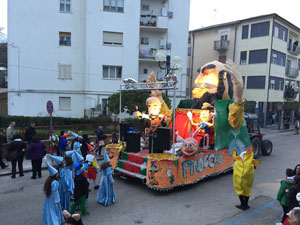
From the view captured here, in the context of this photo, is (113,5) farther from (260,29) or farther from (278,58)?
(278,58)

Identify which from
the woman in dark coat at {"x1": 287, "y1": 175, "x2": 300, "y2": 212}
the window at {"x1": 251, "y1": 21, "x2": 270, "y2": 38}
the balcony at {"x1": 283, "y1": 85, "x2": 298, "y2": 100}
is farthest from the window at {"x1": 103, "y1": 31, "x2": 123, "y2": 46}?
the balcony at {"x1": 283, "y1": 85, "x2": 298, "y2": 100}

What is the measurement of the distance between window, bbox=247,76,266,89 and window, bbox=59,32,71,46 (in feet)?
61.9

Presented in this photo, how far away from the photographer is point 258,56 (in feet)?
82.8

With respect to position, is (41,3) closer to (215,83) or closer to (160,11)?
(160,11)

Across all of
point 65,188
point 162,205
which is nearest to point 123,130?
point 162,205

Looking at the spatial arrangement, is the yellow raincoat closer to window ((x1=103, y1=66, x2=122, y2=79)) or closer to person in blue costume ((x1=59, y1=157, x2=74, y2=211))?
person in blue costume ((x1=59, y1=157, x2=74, y2=211))

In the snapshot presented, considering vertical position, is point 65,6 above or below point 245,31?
below

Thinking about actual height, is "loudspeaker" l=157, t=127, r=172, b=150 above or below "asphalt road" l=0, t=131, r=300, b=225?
above

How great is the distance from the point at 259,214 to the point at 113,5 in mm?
19064

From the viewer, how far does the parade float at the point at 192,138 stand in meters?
6.79

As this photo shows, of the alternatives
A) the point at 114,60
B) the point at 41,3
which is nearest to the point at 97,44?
the point at 114,60

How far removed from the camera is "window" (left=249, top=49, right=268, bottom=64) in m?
24.8

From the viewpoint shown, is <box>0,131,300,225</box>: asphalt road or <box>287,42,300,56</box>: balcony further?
<box>287,42,300,56</box>: balcony

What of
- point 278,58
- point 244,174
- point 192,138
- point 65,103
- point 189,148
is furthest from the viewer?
point 278,58
